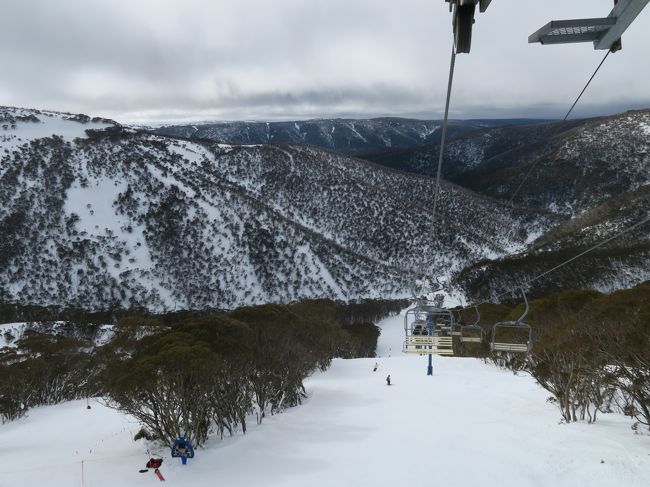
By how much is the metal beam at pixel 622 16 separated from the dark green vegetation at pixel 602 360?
17.2 metres

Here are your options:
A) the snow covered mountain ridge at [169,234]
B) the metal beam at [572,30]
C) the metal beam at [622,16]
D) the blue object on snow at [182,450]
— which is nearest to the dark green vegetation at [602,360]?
the blue object on snow at [182,450]

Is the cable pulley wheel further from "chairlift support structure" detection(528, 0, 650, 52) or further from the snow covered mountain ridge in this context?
the snow covered mountain ridge

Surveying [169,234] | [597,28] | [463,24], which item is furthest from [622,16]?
[169,234]

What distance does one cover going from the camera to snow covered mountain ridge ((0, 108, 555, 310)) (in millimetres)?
121562

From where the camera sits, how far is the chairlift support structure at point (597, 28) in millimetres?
2949

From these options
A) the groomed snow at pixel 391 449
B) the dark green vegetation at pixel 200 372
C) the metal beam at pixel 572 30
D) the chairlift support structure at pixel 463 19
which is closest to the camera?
the chairlift support structure at pixel 463 19

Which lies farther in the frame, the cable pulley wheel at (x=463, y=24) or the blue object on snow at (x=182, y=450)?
the blue object on snow at (x=182, y=450)

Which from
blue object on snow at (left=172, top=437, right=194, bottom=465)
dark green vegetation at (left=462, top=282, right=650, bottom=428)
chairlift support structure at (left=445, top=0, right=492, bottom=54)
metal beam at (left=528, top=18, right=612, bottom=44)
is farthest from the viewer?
blue object on snow at (left=172, top=437, right=194, bottom=465)

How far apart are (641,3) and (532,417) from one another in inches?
913

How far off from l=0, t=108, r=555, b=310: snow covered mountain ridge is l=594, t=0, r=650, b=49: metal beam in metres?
123

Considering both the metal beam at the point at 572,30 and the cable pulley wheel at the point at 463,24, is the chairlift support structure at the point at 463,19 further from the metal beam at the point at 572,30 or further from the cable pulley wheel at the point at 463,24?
the metal beam at the point at 572,30

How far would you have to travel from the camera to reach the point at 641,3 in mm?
2875

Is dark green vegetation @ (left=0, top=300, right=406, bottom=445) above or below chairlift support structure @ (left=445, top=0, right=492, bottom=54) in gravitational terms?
below

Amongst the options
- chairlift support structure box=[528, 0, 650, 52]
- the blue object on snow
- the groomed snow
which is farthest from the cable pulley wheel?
the blue object on snow
